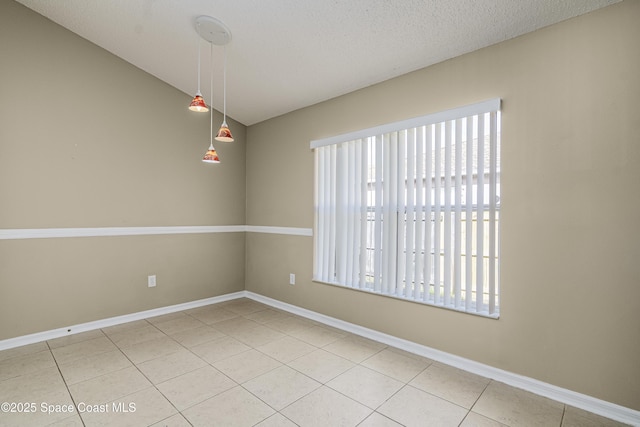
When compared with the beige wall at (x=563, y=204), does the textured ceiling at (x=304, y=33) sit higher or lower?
higher

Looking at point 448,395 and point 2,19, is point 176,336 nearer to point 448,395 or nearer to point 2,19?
point 448,395

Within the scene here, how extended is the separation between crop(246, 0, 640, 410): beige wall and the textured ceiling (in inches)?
7.6

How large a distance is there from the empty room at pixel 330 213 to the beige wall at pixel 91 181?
0.06 feet

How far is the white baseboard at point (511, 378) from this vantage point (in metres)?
1.75

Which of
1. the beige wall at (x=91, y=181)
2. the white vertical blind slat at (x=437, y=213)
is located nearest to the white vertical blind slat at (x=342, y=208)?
the white vertical blind slat at (x=437, y=213)

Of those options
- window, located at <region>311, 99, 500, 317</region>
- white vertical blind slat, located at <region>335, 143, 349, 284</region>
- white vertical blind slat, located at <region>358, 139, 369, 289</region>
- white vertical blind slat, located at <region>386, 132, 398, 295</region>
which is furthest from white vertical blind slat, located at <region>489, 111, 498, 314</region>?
white vertical blind slat, located at <region>335, 143, 349, 284</region>

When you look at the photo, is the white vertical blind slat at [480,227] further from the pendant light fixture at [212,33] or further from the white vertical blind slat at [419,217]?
the pendant light fixture at [212,33]

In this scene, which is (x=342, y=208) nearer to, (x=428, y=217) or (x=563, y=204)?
(x=428, y=217)

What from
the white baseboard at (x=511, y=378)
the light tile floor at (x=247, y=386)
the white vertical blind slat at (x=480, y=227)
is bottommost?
the light tile floor at (x=247, y=386)

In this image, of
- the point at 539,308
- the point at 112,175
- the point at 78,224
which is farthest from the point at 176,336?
the point at 539,308

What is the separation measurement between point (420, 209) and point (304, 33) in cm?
172

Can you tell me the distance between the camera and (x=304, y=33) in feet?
7.84

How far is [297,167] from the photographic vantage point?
12.0ft

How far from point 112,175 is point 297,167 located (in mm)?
1983
